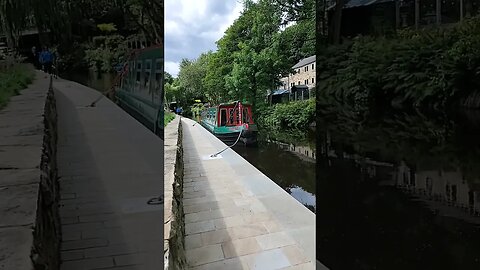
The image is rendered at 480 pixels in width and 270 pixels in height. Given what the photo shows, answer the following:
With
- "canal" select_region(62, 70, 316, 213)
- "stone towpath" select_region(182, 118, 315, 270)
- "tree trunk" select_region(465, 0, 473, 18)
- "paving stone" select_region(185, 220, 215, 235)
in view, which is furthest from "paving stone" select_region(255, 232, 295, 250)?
"tree trunk" select_region(465, 0, 473, 18)

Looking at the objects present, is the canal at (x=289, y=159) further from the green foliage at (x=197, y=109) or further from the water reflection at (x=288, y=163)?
the green foliage at (x=197, y=109)

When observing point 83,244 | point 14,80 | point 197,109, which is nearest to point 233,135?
point 197,109

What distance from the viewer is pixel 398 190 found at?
180 centimetres

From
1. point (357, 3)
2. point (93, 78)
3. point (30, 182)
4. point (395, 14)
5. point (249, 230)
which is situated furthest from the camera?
point (249, 230)

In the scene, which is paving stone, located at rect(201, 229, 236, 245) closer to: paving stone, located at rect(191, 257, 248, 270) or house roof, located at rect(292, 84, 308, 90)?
paving stone, located at rect(191, 257, 248, 270)

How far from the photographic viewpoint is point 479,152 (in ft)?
5.15

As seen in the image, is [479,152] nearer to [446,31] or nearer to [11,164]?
[446,31]

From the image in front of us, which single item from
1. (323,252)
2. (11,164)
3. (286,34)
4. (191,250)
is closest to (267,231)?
(323,252)

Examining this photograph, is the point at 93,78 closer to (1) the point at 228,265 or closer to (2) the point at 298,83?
(2) the point at 298,83

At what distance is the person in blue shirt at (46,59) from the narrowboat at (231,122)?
1.04m

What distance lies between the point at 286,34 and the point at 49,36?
1.31 m

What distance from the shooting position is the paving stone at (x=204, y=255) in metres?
2.21

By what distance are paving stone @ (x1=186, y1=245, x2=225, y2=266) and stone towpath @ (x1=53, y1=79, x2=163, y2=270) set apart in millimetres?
997

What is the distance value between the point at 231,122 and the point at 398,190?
98 centimetres
